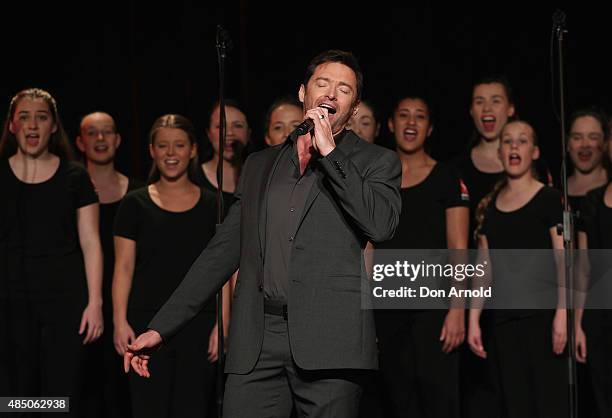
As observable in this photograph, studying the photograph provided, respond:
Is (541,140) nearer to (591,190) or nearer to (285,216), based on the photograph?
(591,190)

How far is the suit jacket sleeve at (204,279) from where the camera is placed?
256 centimetres

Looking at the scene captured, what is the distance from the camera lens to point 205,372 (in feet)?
13.4

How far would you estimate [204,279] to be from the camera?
2594mm

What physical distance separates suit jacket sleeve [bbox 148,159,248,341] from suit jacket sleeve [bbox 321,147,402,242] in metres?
0.37

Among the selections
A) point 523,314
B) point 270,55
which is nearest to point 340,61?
point 523,314

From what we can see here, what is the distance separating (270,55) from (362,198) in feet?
10.1

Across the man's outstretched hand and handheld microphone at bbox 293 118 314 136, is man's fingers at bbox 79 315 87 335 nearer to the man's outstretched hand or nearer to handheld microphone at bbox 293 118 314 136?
the man's outstretched hand

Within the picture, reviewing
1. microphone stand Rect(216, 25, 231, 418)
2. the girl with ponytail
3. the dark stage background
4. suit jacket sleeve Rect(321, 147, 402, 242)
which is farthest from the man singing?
the dark stage background

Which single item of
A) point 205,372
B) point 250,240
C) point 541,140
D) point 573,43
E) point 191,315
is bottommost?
point 205,372

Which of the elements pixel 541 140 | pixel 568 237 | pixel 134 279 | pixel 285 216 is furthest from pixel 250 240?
pixel 541 140

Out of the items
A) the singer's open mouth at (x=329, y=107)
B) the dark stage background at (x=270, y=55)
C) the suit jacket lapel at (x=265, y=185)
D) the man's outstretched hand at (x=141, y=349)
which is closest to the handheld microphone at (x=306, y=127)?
the singer's open mouth at (x=329, y=107)

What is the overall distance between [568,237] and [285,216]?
4.71ft

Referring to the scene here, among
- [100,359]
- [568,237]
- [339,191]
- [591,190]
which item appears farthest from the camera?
[100,359]

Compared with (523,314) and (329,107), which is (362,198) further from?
(523,314)
